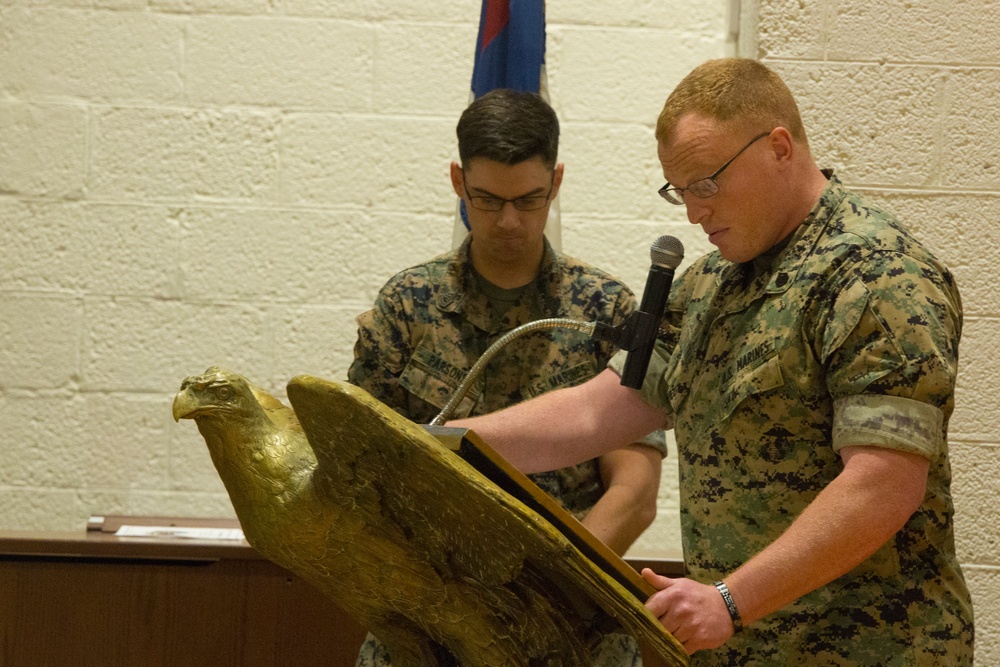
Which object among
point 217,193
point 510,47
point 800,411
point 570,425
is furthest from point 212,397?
point 217,193

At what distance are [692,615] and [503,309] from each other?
840mm

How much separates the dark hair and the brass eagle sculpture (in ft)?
2.33

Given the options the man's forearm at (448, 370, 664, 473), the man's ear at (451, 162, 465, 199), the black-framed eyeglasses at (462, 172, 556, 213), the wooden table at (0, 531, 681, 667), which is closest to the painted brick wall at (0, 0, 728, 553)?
the wooden table at (0, 531, 681, 667)

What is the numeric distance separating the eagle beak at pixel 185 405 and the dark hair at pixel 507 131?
0.77m

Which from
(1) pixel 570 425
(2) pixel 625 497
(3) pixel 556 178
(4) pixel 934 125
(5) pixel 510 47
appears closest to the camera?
(1) pixel 570 425

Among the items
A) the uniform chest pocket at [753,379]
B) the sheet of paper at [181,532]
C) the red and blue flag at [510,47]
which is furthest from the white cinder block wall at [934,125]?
the sheet of paper at [181,532]

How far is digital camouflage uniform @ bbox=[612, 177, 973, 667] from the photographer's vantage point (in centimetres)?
127

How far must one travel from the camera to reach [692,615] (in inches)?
48.4

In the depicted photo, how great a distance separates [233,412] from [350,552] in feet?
0.70

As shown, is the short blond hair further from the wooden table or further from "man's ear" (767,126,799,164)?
the wooden table

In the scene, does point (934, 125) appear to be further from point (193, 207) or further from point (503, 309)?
point (193, 207)

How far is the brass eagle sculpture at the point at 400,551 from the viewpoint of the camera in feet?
3.89

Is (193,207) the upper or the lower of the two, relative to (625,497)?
upper

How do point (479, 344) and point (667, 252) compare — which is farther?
point (479, 344)
